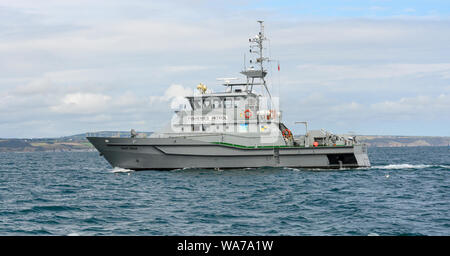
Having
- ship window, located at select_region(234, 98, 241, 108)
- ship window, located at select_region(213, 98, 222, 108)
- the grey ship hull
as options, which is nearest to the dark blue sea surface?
the grey ship hull

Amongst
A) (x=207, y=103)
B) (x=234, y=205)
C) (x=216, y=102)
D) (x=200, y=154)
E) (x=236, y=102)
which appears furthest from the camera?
(x=207, y=103)

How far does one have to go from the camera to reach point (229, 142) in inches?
1203

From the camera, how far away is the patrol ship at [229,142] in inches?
1175

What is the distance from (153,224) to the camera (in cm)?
1299

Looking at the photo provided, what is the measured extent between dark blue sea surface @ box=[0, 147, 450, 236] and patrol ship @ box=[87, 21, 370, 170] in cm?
291

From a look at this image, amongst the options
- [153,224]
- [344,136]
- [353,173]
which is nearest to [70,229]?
[153,224]

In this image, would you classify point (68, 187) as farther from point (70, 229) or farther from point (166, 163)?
point (70, 229)

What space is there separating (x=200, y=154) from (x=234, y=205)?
13564mm

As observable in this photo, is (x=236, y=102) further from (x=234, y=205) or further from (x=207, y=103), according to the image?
(x=234, y=205)

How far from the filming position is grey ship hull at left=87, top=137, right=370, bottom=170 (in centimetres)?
2978

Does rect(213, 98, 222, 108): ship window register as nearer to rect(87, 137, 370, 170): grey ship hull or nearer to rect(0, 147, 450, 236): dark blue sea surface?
rect(87, 137, 370, 170): grey ship hull

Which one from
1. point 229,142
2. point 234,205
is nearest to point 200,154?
point 229,142

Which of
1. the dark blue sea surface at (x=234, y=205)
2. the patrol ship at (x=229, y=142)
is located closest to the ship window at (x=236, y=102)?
the patrol ship at (x=229, y=142)
